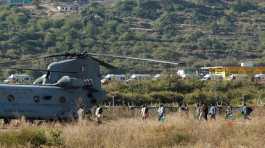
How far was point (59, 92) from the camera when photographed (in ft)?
99.3

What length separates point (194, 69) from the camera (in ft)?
355

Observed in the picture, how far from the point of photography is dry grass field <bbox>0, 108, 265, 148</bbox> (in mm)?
21125

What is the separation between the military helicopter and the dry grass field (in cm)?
450

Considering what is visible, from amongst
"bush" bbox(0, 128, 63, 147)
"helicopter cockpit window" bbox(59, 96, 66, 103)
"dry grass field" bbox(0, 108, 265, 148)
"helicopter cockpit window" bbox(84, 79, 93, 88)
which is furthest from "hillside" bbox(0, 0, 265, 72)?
"bush" bbox(0, 128, 63, 147)

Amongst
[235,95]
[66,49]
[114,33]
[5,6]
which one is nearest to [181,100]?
[235,95]

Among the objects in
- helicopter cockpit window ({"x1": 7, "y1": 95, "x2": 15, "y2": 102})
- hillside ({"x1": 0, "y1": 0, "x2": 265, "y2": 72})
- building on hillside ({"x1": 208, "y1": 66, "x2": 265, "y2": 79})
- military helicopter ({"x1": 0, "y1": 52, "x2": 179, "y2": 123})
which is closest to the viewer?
helicopter cockpit window ({"x1": 7, "y1": 95, "x2": 15, "y2": 102})

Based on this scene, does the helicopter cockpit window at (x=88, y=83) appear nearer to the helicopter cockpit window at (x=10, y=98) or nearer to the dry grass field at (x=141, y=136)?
the helicopter cockpit window at (x=10, y=98)

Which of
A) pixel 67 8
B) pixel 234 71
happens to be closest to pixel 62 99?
pixel 234 71

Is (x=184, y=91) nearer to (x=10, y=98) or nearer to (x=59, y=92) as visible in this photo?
(x=59, y=92)

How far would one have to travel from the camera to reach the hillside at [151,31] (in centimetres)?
12031

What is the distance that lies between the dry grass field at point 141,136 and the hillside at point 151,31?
83073mm

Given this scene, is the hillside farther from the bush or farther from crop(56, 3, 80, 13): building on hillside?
the bush

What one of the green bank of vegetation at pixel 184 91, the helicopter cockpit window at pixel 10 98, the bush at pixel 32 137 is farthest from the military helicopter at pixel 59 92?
the green bank of vegetation at pixel 184 91

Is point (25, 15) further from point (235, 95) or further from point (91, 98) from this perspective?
point (91, 98)
